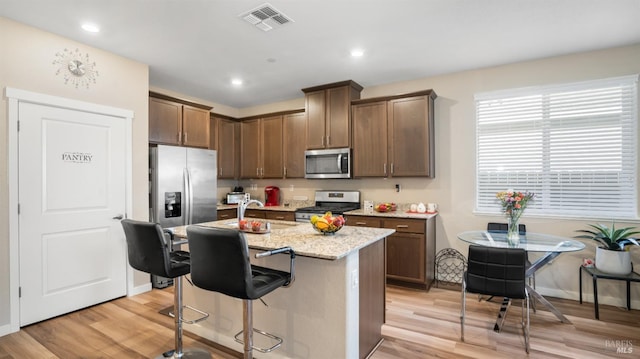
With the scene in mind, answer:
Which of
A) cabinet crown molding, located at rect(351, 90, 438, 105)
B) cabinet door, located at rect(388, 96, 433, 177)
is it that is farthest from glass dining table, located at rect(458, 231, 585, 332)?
cabinet crown molding, located at rect(351, 90, 438, 105)

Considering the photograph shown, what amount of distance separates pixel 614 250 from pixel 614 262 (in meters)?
0.11

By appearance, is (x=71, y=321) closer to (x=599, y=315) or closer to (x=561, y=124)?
(x=599, y=315)

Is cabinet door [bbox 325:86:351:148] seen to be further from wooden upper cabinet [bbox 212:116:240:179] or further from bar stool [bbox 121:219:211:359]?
bar stool [bbox 121:219:211:359]

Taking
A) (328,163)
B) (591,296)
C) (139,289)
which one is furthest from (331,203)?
(591,296)

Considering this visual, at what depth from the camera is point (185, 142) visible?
444 centimetres

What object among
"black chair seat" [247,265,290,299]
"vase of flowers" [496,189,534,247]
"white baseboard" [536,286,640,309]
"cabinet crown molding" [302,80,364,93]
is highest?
"cabinet crown molding" [302,80,364,93]

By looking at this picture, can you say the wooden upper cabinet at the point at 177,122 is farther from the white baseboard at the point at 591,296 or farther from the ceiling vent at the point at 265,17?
the white baseboard at the point at 591,296

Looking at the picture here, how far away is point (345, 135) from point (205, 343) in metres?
3.01

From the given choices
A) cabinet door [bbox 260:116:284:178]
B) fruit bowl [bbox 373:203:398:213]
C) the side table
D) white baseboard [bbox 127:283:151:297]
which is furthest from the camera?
cabinet door [bbox 260:116:284:178]

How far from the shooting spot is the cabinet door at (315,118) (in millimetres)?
4641

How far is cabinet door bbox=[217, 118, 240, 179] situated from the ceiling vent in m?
2.75

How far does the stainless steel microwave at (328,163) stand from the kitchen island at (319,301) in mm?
1956

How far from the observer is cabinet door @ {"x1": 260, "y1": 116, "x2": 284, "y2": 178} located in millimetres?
5242

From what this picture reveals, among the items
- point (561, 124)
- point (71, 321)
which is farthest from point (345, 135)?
point (71, 321)
